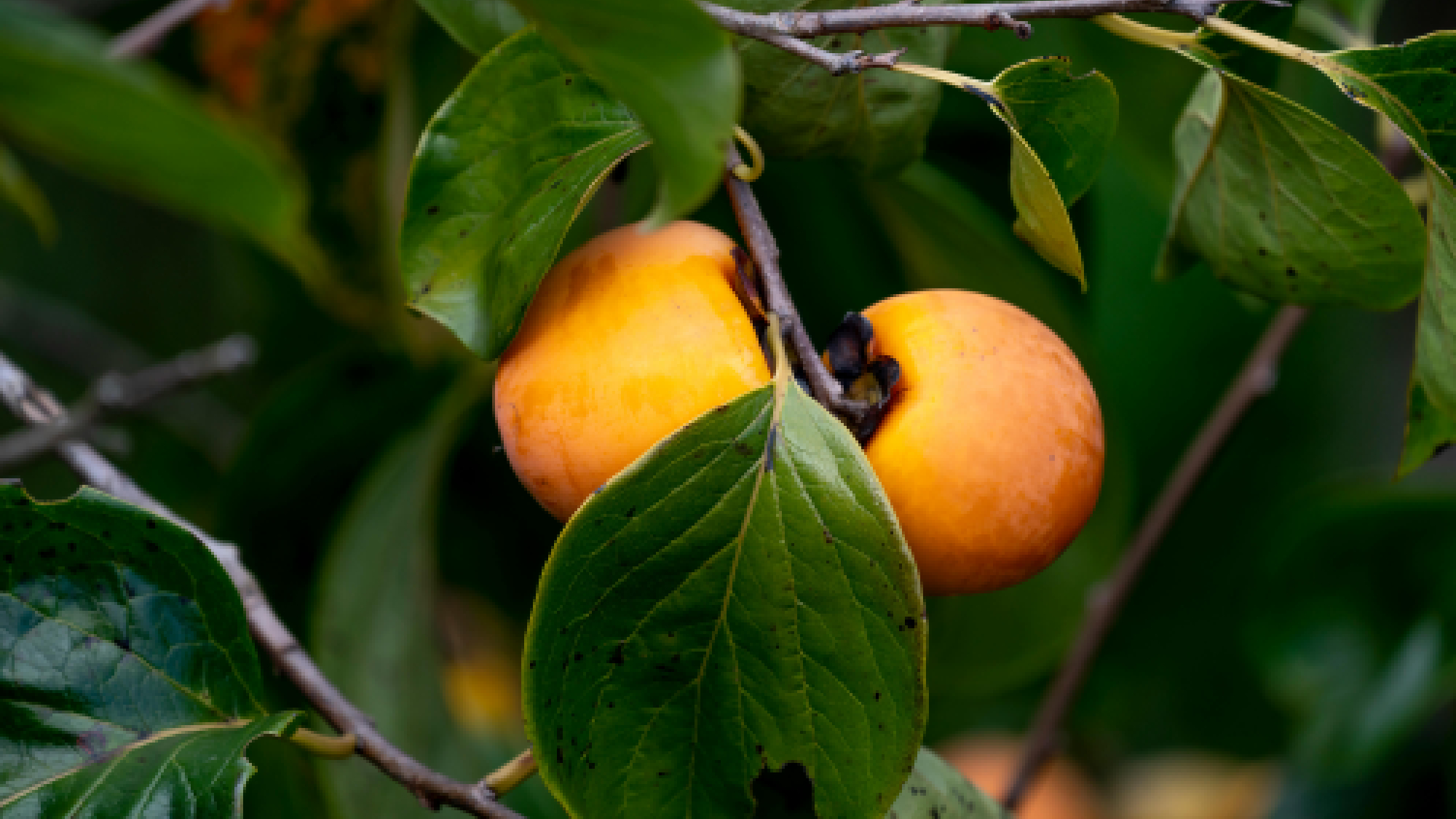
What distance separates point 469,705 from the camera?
1.00m

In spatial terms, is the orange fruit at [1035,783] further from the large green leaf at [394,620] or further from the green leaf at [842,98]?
the green leaf at [842,98]

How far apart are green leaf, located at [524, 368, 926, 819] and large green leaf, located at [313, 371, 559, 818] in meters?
0.31

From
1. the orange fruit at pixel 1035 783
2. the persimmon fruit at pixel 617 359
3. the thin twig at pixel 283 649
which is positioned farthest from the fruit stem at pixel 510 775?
the orange fruit at pixel 1035 783

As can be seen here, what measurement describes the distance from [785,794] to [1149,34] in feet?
1.14

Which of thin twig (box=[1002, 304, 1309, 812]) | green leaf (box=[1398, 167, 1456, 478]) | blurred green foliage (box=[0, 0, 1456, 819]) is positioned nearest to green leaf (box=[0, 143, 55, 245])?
blurred green foliage (box=[0, 0, 1456, 819])

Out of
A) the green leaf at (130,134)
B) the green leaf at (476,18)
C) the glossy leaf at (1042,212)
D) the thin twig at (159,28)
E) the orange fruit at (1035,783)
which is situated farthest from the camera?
the orange fruit at (1035,783)

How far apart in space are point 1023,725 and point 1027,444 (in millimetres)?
871

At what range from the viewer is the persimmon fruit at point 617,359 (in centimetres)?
35

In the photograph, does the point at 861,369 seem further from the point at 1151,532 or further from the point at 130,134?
the point at 1151,532

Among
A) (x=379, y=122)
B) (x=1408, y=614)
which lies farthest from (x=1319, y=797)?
(x=379, y=122)

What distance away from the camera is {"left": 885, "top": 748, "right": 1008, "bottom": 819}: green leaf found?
450 millimetres

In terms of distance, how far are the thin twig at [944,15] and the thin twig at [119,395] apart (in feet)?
1.32

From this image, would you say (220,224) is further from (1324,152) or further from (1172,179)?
(1172,179)

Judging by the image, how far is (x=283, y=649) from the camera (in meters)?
0.46
